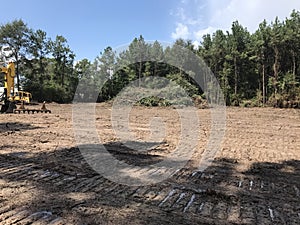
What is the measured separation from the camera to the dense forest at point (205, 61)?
29.5 m

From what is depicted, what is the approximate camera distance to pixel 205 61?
119 feet

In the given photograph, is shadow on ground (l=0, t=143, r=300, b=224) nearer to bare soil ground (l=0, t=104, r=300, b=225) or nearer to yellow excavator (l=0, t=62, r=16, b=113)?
bare soil ground (l=0, t=104, r=300, b=225)

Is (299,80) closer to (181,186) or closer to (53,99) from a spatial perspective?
(53,99)

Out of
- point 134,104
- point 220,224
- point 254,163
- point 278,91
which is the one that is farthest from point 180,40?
point 220,224

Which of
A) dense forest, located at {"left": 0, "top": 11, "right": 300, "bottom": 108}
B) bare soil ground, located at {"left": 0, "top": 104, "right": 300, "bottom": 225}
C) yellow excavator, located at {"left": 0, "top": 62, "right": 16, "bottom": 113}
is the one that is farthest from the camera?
dense forest, located at {"left": 0, "top": 11, "right": 300, "bottom": 108}

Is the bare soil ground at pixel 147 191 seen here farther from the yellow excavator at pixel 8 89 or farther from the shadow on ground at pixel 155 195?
the yellow excavator at pixel 8 89

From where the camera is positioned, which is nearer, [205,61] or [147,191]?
[147,191]

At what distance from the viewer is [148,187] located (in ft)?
13.2

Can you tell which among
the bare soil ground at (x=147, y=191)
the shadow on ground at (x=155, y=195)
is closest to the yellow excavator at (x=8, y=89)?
the bare soil ground at (x=147, y=191)

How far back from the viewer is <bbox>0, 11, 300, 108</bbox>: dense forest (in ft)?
96.7

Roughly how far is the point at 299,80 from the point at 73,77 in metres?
30.8

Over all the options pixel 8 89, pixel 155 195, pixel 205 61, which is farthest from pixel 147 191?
pixel 205 61

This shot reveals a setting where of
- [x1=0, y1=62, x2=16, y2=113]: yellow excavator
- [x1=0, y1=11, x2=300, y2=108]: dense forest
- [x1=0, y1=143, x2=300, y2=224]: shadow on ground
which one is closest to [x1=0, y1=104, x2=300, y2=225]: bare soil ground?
[x1=0, y1=143, x2=300, y2=224]: shadow on ground

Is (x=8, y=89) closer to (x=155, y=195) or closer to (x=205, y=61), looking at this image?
(x=155, y=195)
